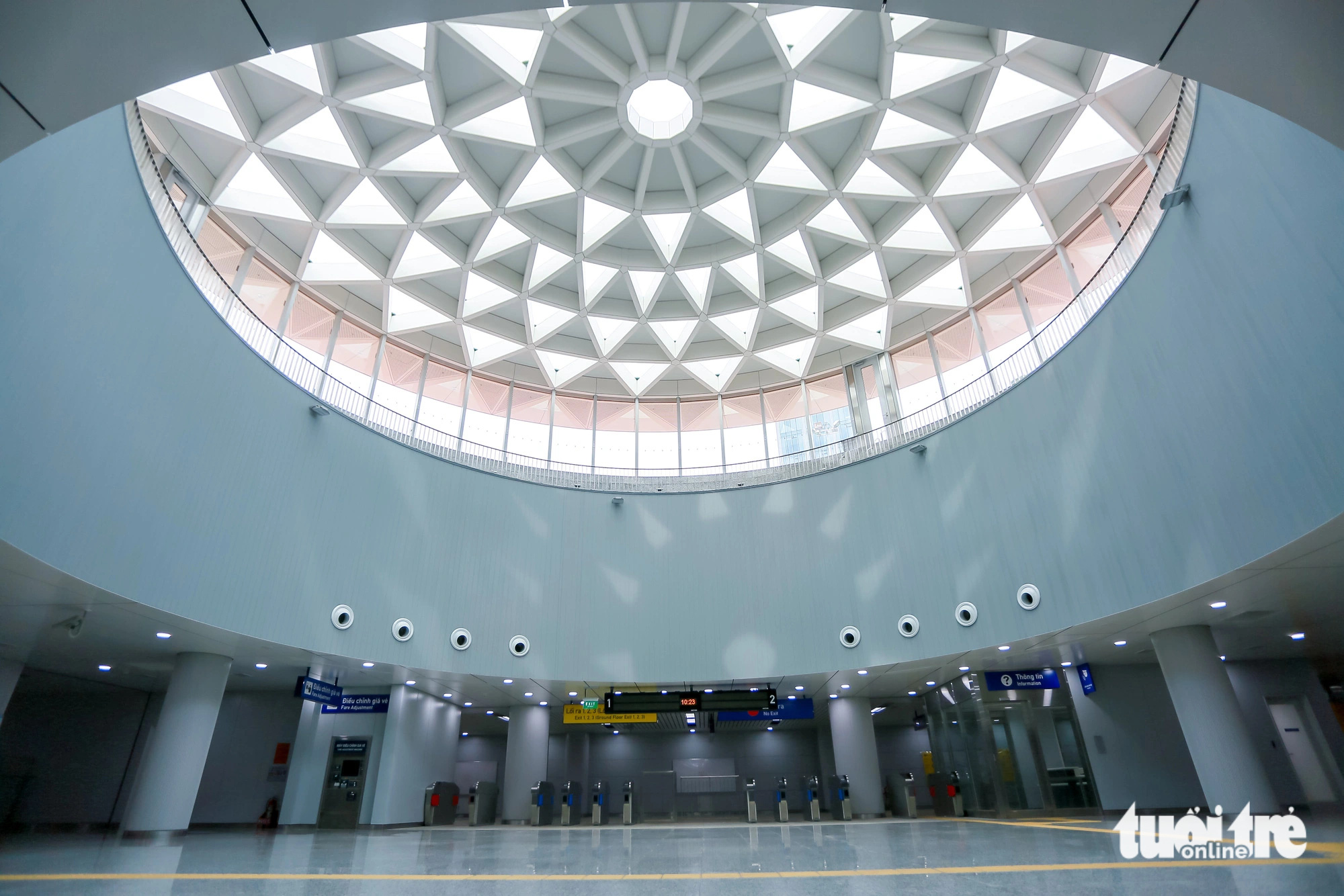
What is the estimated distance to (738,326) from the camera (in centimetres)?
2988

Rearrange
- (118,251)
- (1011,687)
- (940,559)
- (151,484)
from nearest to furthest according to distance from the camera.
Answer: (118,251) → (151,484) → (940,559) → (1011,687)

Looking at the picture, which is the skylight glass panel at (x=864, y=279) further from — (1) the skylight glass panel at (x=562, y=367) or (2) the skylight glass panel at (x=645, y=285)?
→ (1) the skylight glass panel at (x=562, y=367)

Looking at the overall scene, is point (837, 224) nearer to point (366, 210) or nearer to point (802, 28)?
point (802, 28)

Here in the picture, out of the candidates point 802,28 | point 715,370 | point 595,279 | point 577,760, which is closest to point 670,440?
point 715,370

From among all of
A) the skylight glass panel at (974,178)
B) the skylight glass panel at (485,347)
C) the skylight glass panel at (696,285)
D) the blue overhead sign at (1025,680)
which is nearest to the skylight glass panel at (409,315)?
the skylight glass panel at (485,347)

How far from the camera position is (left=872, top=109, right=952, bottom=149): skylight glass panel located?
2142cm

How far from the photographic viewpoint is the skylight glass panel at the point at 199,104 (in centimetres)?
1845

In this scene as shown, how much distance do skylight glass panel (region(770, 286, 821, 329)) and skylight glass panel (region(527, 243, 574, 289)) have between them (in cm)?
884

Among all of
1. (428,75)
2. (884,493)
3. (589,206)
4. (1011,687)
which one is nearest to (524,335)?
(589,206)

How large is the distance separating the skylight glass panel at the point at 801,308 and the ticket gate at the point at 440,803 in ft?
74.9

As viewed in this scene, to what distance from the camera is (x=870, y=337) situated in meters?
29.1

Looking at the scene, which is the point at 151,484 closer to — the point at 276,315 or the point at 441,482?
the point at 441,482

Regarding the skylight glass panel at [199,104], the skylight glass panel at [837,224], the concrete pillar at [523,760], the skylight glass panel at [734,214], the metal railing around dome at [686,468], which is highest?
the skylight glass panel at [734,214]

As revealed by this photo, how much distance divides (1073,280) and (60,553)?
28577 millimetres
